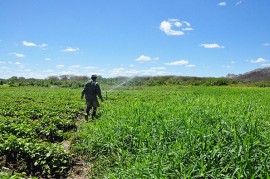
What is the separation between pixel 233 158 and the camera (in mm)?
4035

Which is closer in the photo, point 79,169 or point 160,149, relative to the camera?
point 160,149

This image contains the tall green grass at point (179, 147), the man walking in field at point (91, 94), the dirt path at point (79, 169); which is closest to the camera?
the tall green grass at point (179, 147)

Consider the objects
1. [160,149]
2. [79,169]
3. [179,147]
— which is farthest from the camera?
[79,169]

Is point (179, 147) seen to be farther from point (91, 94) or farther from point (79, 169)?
point (91, 94)

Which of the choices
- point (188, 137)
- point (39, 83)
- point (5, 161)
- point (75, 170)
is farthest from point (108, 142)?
point (39, 83)

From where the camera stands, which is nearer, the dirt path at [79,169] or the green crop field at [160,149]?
the green crop field at [160,149]

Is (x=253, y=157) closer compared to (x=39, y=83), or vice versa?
(x=253, y=157)

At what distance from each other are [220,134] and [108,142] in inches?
94.3

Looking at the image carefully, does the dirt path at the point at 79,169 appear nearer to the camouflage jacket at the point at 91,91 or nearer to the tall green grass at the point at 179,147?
the tall green grass at the point at 179,147

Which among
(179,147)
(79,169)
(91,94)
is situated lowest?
(79,169)

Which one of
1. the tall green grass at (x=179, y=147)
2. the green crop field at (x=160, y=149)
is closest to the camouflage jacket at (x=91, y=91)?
the green crop field at (x=160, y=149)

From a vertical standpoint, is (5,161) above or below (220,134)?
below

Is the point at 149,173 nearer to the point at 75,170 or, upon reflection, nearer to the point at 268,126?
the point at 75,170

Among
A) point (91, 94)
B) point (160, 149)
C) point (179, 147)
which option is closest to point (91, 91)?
point (91, 94)
